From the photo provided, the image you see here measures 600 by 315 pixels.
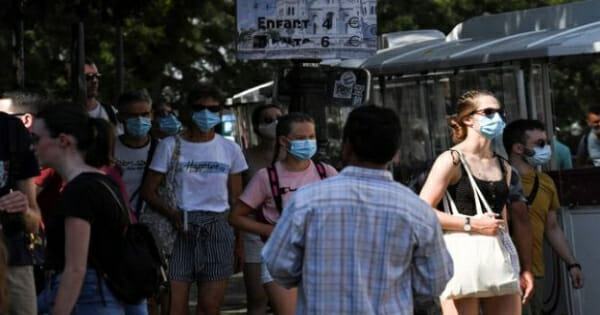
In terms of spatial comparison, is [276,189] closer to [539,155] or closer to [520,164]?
[520,164]

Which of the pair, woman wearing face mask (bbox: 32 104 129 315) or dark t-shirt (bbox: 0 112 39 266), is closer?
woman wearing face mask (bbox: 32 104 129 315)

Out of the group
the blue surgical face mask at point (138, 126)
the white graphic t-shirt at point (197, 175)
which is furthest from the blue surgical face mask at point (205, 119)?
the blue surgical face mask at point (138, 126)

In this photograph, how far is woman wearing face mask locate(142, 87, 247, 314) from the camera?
9.40m

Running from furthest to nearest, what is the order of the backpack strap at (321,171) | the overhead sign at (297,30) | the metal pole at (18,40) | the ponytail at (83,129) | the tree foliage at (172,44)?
the tree foliage at (172,44) < the metal pole at (18,40) < the overhead sign at (297,30) < the backpack strap at (321,171) < the ponytail at (83,129)

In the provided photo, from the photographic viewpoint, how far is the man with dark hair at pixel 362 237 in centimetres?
553

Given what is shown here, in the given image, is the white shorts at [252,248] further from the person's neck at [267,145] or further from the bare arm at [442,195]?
the bare arm at [442,195]

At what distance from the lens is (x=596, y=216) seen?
35.1ft

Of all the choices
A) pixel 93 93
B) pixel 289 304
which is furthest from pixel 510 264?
pixel 93 93

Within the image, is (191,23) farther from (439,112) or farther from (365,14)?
(365,14)

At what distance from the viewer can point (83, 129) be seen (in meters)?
6.00

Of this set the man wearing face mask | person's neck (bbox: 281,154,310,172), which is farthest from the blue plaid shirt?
the man wearing face mask

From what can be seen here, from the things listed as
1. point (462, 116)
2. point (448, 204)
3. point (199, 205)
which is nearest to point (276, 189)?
point (199, 205)

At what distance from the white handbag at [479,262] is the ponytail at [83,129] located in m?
2.22

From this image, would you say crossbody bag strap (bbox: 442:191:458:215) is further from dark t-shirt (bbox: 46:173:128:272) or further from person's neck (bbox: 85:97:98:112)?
person's neck (bbox: 85:97:98:112)
